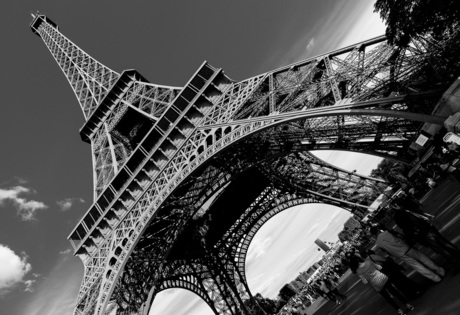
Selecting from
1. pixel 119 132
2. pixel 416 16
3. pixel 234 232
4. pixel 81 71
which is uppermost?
pixel 81 71

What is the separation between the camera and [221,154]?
20094 millimetres

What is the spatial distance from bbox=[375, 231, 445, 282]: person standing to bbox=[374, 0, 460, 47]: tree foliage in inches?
275

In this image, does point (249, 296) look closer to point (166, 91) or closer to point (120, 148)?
point (120, 148)

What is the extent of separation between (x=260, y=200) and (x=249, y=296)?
9.91m

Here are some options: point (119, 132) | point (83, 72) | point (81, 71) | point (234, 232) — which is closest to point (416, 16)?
point (234, 232)

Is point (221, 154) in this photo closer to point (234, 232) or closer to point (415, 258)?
point (234, 232)

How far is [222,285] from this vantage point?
101 ft

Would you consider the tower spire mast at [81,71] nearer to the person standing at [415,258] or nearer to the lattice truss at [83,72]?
the lattice truss at [83,72]

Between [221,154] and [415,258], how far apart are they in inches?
605

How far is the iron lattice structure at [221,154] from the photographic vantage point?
38.0 ft

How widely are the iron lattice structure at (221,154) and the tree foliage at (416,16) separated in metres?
0.83

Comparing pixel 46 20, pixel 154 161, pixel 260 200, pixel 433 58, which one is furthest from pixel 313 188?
pixel 46 20

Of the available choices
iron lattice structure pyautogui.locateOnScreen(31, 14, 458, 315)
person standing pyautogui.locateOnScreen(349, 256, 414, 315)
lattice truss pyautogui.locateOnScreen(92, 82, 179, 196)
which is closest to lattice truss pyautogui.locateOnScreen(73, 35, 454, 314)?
iron lattice structure pyautogui.locateOnScreen(31, 14, 458, 315)

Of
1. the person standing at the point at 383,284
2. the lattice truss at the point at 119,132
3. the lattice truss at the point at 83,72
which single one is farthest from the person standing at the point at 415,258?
the lattice truss at the point at 83,72
